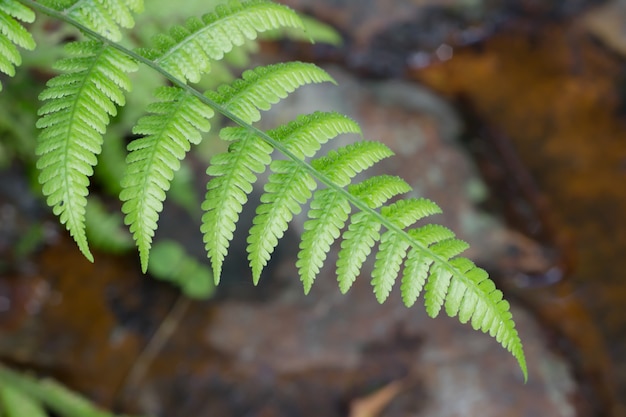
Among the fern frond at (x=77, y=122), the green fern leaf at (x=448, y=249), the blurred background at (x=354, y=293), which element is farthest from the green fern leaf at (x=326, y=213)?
the blurred background at (x=354, y=293)

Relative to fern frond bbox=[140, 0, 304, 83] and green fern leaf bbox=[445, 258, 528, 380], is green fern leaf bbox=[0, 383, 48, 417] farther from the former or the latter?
green fern leaf bbox=[445, 258, 528, 380]

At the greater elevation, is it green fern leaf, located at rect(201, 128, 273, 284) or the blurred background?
green fern leaf, located at rect(201, 128, 273, 284)

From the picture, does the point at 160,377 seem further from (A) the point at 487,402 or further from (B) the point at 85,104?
(B) the point at 85,104

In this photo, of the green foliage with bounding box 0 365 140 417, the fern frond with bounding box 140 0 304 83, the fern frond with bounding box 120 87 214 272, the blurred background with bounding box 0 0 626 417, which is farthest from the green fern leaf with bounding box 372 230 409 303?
the green foliage with bounding box 0 365 140 417

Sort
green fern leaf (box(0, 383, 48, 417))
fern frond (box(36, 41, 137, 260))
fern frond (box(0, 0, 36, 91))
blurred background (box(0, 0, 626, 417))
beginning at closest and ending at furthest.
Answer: fern frond (box(36, 41, 137, 260)) < fern frond (box(0, 0, 36, 91)) < green fern leaf (box(0, 383, 48, 417)) < blurred background (box(0, 0, 626, 417))

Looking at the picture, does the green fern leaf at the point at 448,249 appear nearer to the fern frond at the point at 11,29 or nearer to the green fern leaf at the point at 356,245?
the green fern leaf at the point at 356,245

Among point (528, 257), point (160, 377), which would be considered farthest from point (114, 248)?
point (528, 257)

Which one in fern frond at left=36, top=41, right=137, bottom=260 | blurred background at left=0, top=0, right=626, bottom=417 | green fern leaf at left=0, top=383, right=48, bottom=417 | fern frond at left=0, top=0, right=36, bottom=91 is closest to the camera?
fern frond at left=36, top=41, right=137, bottom=260
